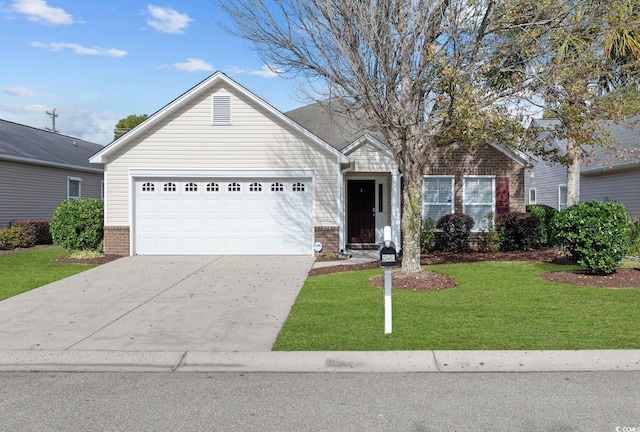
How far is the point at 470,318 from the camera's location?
22.6 feet

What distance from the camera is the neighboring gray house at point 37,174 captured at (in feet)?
60.5

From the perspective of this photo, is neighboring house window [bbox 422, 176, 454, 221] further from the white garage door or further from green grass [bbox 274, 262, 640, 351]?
green grass [bbox 274, 262, 640, 351]

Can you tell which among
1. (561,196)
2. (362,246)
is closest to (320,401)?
(362,246)

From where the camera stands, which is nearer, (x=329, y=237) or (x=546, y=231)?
(x=329, y=237)

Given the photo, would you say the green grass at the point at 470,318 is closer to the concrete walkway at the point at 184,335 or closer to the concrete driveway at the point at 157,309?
the concrete walkway at the point at 184,335

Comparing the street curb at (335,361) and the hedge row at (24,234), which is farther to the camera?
the hedge row at (24,234)

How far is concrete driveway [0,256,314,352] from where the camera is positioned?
20.2ft

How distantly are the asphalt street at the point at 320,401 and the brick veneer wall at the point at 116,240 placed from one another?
952 cm

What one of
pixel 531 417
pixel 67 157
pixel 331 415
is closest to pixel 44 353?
pixel 331 415

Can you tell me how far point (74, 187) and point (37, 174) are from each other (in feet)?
9.07

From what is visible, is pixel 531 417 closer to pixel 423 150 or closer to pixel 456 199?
pixel 423 150

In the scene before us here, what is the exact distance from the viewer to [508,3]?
28.2ft

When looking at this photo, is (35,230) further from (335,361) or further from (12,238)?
(335,361)

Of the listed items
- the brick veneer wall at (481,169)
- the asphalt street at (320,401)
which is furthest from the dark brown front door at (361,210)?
the asphalt street at (320,401)
